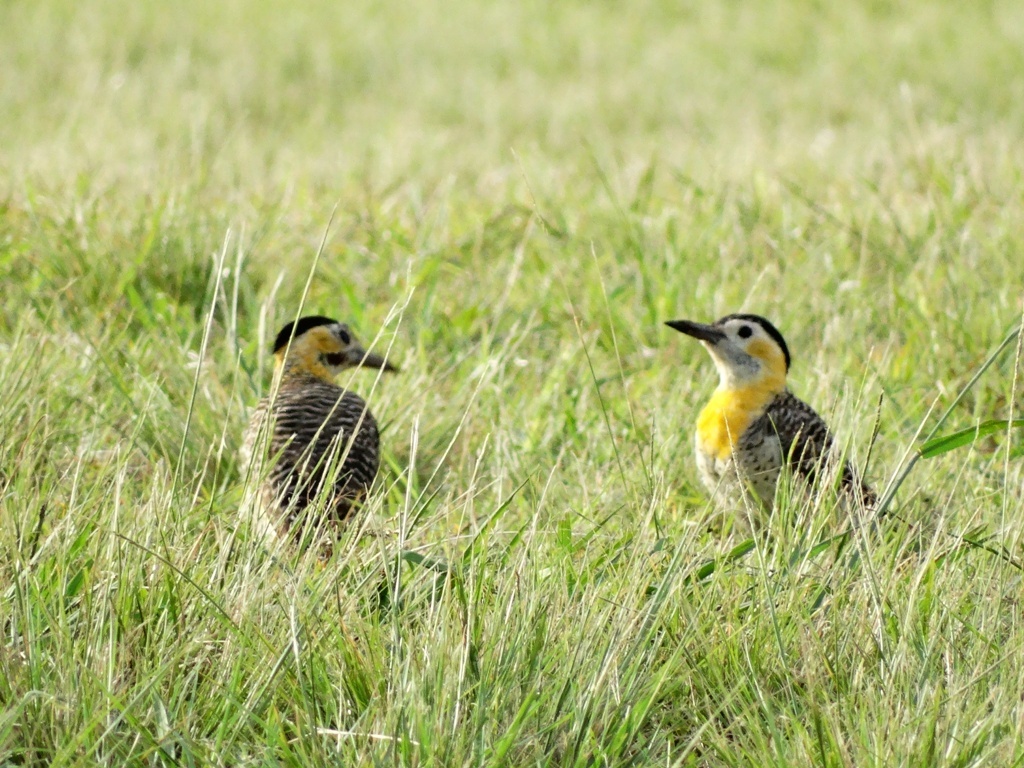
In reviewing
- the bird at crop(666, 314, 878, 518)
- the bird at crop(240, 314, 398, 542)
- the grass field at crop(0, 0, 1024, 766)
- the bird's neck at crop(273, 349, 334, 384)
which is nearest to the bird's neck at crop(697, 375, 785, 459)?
the bird at crop(666, 314, 878, 518)

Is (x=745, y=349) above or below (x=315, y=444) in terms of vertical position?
above

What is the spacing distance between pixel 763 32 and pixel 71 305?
866cm

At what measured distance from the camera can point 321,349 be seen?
15.7ft

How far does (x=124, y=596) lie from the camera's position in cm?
275

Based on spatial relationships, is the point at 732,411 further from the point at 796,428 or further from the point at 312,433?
the point at 312,433

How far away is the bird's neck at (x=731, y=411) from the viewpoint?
4.08 m

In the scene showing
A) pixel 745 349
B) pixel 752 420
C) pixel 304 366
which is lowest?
pixel 304 366

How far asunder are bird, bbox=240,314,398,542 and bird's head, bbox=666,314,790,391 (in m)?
1.05

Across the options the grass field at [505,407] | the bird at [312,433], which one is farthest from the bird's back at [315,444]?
the grass field at [505,407]

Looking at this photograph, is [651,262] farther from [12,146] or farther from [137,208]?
[12,146]

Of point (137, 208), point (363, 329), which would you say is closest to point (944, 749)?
point (363, 329)

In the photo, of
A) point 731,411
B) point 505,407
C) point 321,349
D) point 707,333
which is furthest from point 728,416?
point 321,349

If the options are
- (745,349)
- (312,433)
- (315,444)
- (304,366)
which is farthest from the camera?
(304,366)

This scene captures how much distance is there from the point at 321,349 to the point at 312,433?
0.68 meters
